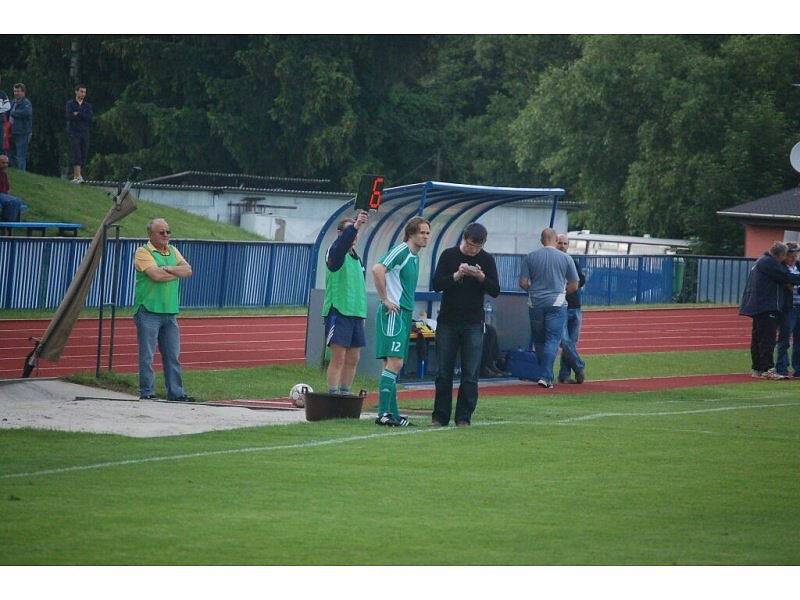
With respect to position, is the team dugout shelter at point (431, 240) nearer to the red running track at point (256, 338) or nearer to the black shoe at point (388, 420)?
the red running track at point (256, 338)

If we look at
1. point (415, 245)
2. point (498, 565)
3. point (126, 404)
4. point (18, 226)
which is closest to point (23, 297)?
point (18, 226)

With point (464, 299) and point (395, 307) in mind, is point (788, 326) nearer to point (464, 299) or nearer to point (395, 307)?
point (464, 299)

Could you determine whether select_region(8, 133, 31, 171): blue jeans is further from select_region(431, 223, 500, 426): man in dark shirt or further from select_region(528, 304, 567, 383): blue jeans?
select_region(431, 223, 500, 426): man in dark shirt

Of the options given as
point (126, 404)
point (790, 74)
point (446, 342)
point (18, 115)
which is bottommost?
point (126, 404)

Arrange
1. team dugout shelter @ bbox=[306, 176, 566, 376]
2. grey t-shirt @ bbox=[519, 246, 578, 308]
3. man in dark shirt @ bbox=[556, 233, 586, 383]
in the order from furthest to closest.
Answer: man in dark shirt @ bbox=[556, 233, 586, 383], team dugout shelter @ bbox=[306, 176, 566, 376], grey t-shirt @ bbox=[519, 246, 578, 308]

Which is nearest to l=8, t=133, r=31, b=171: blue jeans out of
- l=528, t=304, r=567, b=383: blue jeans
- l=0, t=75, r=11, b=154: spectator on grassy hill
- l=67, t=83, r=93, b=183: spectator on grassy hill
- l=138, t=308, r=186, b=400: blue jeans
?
l=0, t=75, r=11, b=154: spectator on grassy hill

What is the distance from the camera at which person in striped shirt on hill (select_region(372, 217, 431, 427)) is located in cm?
1291

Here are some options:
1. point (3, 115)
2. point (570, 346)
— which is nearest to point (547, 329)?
point (570, 346)

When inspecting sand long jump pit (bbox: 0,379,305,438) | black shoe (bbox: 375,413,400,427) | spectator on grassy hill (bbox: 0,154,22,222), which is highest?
spectator on grassy hill (bbox: 0,154,22,222)

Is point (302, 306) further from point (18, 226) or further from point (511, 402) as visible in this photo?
point (511, 402)

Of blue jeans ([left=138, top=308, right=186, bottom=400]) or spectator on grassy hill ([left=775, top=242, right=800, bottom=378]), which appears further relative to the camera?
spectator on grassy hill ([left=775, top=242, right=800, bottom=378])

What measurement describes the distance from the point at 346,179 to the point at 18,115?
28.1 meters

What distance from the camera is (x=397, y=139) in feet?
209

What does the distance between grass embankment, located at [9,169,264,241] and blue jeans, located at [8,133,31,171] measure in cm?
44
